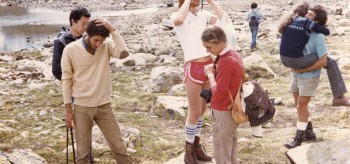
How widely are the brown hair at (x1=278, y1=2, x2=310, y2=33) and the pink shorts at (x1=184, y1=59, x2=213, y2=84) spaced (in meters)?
1.26

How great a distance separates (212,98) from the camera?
459 cm

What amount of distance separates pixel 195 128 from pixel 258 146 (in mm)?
1416

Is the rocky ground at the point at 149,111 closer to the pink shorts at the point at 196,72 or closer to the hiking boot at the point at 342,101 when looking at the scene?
the hiking boot at the point at 342,101

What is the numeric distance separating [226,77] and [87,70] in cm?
153

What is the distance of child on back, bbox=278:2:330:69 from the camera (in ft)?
18.5

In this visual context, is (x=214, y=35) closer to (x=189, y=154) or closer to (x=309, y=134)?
(x=189, y=154)

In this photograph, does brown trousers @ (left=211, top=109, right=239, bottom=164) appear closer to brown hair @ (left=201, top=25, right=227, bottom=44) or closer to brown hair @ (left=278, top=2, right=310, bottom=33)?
brown hair @ (left=201, top=25, right=227, bottom=44)

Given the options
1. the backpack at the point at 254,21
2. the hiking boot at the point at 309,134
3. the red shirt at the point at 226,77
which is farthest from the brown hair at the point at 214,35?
the backpack at the point at 254,21

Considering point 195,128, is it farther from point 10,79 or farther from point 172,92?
point 10,79

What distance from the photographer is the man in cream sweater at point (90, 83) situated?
479 cm

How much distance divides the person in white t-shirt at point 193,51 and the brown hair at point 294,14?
3.11 feet

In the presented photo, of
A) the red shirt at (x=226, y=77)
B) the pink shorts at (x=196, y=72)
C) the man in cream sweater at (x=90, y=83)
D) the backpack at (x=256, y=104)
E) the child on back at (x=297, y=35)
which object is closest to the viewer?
the red shirt at (x=226, y=77)

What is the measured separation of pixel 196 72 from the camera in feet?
16.8

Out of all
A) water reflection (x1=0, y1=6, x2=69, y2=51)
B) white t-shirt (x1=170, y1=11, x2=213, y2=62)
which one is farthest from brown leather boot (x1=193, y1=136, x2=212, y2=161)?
water reflection (x1=0, y1=6, x2=69, y2=51)
